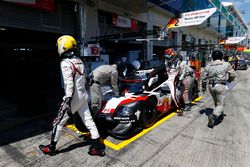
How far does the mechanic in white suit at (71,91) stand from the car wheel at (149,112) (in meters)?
1.24

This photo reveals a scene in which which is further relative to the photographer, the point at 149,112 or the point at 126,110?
the point at 149,112

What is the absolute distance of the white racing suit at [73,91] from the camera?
99.2 inches

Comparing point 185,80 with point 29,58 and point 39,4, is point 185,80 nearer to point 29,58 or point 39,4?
point 39,4

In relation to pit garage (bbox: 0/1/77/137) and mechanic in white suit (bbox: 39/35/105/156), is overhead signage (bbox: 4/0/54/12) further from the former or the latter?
mechanic in white suit (bbox: 39/35/105/156)

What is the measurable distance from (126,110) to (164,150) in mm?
1001

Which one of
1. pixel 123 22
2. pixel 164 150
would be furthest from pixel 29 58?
pixel 164 150

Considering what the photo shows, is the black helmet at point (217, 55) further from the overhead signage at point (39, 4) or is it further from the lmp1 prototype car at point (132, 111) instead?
the overhead signage at point (39, 4)

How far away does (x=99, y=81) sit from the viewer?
11.9ft

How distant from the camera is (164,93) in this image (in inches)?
187

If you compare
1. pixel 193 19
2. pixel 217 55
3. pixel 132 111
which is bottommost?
pixel 132 111

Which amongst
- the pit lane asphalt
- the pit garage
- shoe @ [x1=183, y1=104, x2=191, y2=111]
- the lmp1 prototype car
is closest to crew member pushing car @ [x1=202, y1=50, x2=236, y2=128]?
the pit lane asphalt

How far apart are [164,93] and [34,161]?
3473 millimetres

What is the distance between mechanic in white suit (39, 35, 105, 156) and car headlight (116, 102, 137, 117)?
66cm

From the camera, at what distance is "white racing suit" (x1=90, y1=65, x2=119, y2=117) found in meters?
3.42
